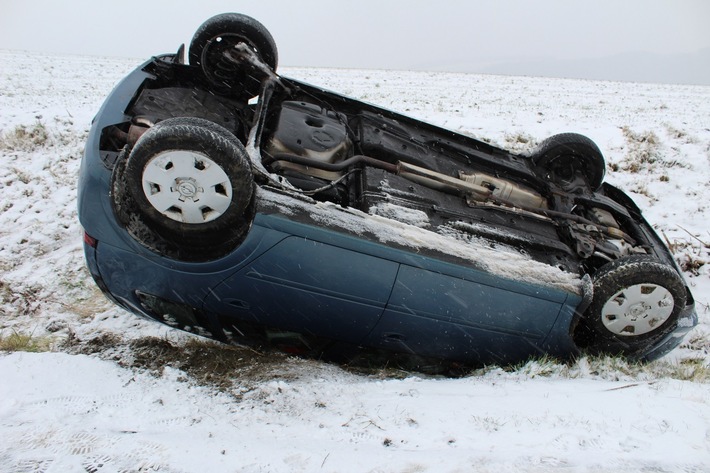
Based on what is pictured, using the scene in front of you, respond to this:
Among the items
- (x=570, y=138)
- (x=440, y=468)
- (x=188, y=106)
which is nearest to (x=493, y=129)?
(x=570, y=138)

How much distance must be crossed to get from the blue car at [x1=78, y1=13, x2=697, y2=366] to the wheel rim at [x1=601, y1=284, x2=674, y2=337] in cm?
1

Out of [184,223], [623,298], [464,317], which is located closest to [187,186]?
[184,223]

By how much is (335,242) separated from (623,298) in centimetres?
195

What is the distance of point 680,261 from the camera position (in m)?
5.05

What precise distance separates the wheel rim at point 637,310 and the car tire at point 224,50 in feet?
10.6

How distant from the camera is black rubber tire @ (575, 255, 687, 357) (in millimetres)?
3170

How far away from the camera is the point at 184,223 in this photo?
2.62m

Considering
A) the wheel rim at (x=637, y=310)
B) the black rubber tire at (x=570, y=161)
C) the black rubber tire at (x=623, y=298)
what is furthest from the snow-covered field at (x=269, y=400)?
the black rubber tire at (x=570, y=161)

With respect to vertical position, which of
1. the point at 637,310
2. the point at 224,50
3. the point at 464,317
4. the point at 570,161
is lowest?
the point at 464,317

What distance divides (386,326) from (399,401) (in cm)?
47

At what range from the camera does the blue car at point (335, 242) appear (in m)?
2.64

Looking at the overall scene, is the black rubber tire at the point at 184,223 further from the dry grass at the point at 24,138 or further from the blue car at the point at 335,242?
the dry grass at the point at 24,138

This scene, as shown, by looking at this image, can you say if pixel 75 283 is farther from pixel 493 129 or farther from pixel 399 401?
pixel 493 129

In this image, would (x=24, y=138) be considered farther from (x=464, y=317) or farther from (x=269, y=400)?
(x=464, y=317)
